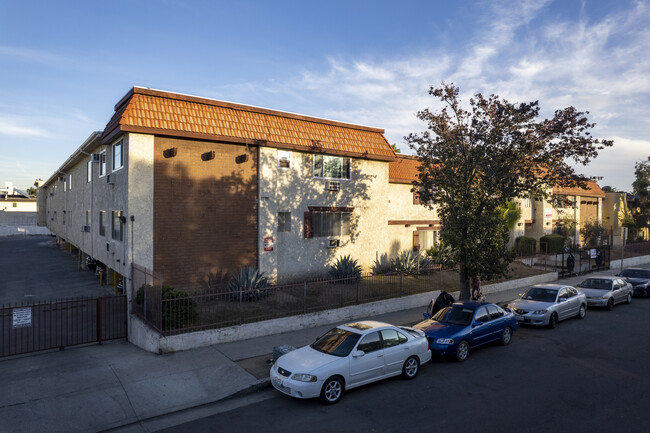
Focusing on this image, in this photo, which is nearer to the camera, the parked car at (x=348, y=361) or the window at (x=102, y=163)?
the parked car at (x=348, y=361)

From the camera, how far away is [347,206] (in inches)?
789

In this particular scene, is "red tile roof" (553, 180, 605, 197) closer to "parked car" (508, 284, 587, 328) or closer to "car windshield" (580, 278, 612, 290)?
"car windshield" (580, 278, 612, 290)

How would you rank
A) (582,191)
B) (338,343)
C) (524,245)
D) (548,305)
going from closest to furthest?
(338,343)
(548,305)
(524,245)
(582,191)

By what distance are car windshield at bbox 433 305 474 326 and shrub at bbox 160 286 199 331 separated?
23.3 ft

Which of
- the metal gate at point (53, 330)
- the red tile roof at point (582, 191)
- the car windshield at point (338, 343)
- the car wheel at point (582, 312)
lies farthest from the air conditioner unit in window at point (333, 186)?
the red tile roof at point (582, 191)

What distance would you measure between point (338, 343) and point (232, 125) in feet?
33.9

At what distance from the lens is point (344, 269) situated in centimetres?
1812

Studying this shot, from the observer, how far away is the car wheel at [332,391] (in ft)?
26.7

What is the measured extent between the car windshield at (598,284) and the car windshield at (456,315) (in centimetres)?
938

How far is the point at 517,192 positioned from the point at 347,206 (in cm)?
760

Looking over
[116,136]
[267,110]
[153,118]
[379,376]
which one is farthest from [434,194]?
[116,136]

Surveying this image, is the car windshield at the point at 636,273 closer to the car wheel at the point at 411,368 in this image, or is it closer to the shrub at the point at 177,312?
the car wheel at the point at 411,368

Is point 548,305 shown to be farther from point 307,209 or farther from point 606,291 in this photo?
point 307,209

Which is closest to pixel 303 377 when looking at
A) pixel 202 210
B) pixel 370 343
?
pixel 370 343
